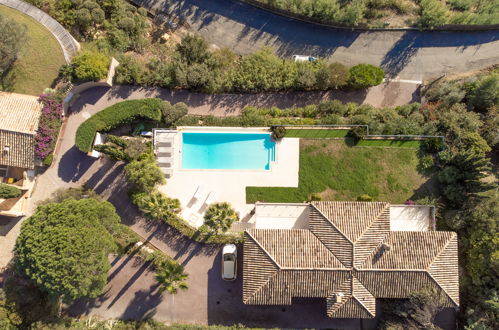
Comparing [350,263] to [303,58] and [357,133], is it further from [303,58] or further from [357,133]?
[303,58]

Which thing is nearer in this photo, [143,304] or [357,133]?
[143,304]

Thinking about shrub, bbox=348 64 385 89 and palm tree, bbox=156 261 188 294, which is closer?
palm tree, bbox=156 261 188 294

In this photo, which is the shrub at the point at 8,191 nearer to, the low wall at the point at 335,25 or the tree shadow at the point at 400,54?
the low wall at the point at 335,25

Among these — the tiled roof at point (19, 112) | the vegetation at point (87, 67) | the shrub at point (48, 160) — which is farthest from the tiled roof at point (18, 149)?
the vegetation at point (87, 67)

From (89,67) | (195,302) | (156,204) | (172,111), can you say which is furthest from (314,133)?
(89,67)

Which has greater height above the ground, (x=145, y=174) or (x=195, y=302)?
(x=145, y=174)

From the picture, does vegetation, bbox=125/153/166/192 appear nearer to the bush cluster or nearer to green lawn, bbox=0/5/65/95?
the bush cluster

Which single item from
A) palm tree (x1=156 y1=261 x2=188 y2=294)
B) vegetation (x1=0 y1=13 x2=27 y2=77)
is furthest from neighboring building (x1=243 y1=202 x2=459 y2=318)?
vegetation (x1=0 y1=13 x2=27 y2=77)
